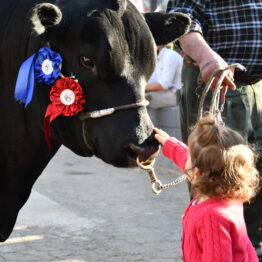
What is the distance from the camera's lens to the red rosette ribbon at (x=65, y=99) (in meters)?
3.25

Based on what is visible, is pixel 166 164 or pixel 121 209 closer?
pixel 121 209

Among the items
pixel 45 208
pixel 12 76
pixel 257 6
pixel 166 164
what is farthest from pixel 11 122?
pixel 166 164

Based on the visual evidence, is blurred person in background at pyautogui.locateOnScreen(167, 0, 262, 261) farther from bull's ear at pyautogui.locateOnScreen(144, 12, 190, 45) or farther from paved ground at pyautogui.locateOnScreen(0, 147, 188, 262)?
paved ground at pyautogui.locateOnScreen(0, 147, 188, 262)

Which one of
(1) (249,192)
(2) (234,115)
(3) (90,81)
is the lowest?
(2) (234,115)

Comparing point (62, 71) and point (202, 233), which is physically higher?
point (62, 71)

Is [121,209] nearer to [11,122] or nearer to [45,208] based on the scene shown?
[45,208]

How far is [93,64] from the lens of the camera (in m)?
3.22

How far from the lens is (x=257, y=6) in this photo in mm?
3795

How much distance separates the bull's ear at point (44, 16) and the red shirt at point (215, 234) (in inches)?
41.1

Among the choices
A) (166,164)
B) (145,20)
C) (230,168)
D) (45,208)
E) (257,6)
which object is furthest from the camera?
(166,164)

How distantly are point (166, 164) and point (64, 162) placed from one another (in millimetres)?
1247

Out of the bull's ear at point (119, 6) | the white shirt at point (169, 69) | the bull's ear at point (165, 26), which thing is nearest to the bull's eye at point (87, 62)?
the bull's ear at point (119, 6)

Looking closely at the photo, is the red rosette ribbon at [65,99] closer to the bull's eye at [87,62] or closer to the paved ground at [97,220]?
the bull's eye at [87,62]

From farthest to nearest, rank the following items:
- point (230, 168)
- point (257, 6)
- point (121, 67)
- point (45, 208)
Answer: point (45, 208) → point (257, 6) → point (121, 67) → point (230, 168)
